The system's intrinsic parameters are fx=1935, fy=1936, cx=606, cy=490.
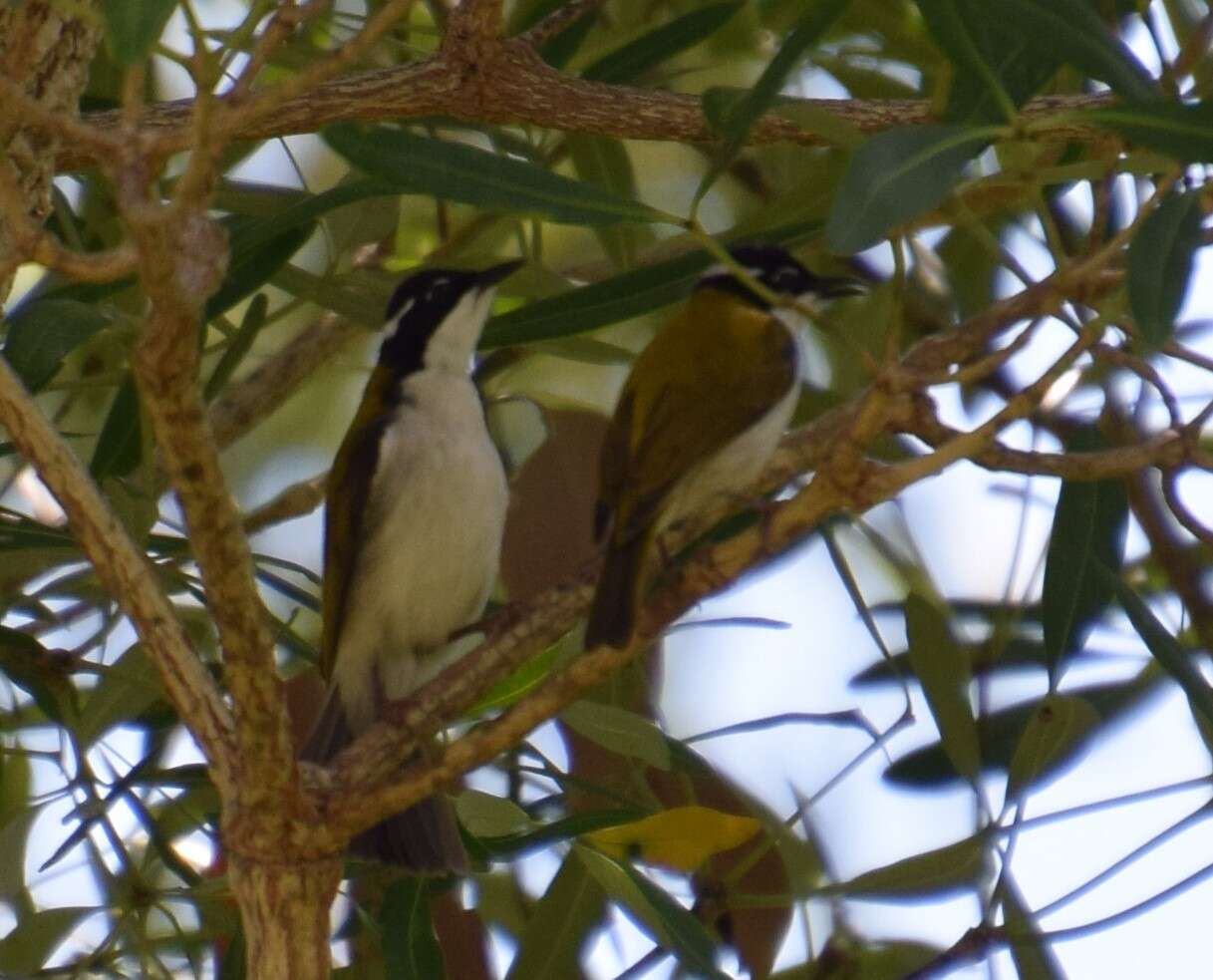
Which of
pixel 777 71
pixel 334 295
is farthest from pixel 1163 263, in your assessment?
pixel 334 295

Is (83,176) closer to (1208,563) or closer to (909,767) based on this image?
(909,767)

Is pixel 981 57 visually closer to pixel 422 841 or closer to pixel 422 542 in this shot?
pixel 422 841

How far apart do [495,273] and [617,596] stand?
3.72 feet

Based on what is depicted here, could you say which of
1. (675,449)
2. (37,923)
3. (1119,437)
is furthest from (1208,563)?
(37,923)

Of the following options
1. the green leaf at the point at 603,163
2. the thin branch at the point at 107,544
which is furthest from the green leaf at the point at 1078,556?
the thin branch at the point at 107,544

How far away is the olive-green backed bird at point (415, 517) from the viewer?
12.0ft

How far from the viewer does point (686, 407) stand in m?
3.39

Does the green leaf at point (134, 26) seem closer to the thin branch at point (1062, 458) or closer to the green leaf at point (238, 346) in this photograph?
the thin branch at point (1062, 458)

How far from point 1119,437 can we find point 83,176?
194 centimetres

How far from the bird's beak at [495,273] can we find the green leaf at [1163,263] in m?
1.77

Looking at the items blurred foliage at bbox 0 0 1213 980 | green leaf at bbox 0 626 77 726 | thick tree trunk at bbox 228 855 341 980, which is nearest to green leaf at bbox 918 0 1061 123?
blurred foliage at bbox 0 0 1213 980

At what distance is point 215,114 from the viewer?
1.63m

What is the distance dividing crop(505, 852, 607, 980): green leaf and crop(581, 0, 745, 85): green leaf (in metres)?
1.35

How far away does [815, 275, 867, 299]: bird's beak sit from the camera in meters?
3.91
